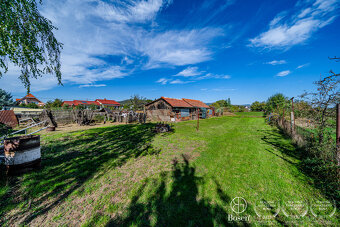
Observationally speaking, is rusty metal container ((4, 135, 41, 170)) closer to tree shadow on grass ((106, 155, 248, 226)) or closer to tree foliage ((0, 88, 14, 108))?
tree shadow on grass ((106, 155, 248, 226))

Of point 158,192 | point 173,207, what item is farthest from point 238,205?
point 158,192

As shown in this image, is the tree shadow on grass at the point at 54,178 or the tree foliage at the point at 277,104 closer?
the tree shadow on grass at the point at 54,178

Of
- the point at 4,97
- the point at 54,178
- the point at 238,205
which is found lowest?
the point at 238,205

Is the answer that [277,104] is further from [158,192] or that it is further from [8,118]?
[8,118]

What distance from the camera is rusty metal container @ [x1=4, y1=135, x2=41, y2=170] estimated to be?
137 inches

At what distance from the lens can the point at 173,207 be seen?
8.71 ft

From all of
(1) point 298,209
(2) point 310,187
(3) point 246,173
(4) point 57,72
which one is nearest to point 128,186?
(3) point 246,173

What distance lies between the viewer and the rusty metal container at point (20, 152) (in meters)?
3.47

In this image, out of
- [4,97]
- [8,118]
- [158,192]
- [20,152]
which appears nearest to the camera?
[158,192]

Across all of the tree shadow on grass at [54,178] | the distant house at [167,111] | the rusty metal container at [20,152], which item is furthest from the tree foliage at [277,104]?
the rusty metal container at [20,152]

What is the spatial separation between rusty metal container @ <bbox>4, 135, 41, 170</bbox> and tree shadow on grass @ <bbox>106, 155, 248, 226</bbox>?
368 cm

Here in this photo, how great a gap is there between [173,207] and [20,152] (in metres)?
4.78

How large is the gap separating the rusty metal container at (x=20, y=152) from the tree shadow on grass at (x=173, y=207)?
12.1 ft

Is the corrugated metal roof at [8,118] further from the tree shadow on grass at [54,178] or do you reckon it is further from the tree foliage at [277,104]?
the tree foliage at [277,104]
